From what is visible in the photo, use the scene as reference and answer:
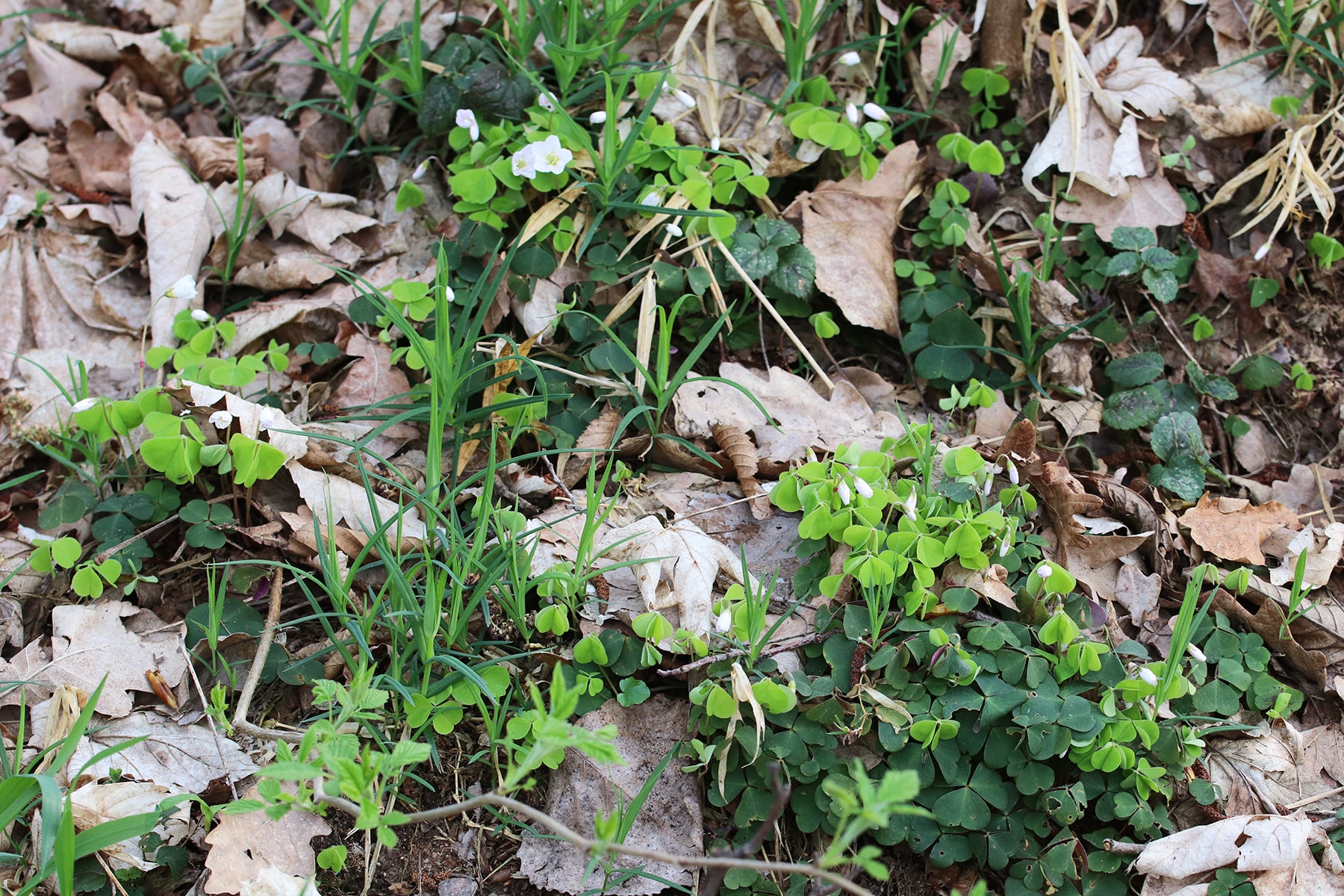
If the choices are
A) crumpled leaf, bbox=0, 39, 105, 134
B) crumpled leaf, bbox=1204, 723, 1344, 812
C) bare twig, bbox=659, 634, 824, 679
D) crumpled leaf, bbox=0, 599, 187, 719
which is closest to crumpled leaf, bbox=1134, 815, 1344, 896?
crumpled leaf, bbox=1204, 723, 1344, 812

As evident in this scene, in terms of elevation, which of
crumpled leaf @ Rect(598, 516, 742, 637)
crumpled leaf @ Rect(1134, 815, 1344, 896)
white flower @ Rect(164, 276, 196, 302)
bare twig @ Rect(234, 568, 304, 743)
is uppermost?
white flower @ Rect(164, 276, 196, 302)

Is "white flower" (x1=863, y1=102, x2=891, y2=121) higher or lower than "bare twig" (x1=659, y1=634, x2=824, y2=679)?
higher

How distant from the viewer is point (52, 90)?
340cm

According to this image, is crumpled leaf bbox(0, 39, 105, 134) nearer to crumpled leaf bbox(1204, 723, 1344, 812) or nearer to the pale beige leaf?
the pale beige leaf

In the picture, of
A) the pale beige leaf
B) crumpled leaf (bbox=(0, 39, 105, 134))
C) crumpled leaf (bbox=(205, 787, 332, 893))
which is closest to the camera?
crumpled leaf (bbox=(205, 787, 332, 893))

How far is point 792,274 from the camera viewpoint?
107 inches

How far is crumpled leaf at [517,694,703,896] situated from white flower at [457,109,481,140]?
1.76m

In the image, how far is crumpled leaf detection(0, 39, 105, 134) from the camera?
3357 mm

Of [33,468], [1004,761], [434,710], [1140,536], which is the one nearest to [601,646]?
[434,710]

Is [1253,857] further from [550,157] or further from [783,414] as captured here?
[550,157]

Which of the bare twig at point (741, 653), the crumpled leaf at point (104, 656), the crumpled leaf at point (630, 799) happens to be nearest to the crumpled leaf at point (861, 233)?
the bare twig at point (741, 653)

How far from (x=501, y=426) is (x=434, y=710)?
0.77 metres

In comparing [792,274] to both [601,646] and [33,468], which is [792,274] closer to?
[601,646]

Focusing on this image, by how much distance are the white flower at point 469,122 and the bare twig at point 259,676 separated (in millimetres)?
1416
